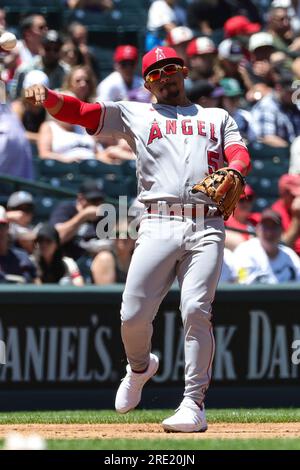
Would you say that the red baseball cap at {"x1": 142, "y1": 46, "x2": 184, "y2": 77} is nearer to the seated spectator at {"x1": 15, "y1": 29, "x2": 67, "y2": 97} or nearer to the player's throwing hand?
the player's throwing hand

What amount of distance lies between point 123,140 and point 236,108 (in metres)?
1.20

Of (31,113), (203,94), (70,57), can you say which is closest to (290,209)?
(203,94)

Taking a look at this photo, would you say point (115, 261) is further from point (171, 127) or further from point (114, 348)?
point (171, 127)

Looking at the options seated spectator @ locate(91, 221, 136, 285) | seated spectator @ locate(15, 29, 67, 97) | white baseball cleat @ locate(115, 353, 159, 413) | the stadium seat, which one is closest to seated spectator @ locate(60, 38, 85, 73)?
seated spectator @ locate(15, 29, 67, 97)

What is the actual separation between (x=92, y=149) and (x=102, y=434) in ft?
19.6

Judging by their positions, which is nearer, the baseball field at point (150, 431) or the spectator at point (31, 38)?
the baseball field at point (150, 431)

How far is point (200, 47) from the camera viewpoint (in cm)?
1338

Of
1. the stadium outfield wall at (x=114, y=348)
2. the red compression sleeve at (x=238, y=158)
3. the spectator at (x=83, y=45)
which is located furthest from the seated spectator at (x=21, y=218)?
the red compression sleeve at (x=238, y=158)

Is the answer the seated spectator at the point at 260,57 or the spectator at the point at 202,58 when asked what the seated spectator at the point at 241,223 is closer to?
the spectator at the point at 202,58

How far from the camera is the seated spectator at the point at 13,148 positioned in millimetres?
10844

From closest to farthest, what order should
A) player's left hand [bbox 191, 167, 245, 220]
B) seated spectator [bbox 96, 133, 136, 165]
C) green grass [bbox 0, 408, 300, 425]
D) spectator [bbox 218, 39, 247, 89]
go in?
player's left hand [bbox 191, 167, 245, 220]
green grass [bbox 0, 408, 300, 425]
seated spectator [bbox 96, 133, 136, 165]
spectator [bbox 218, 39, 247, 89]

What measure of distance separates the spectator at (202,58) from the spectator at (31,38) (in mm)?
1603

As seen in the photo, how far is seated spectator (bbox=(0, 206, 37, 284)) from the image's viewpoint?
32.3 ft

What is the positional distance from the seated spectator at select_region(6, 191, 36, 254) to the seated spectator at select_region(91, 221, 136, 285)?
2.19 feet
